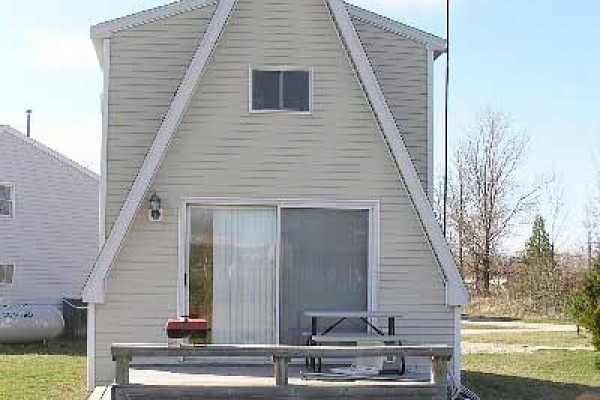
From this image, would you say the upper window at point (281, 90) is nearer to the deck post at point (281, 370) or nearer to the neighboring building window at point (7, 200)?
the deck post at point (281, 370)

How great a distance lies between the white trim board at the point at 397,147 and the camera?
41.2 ft

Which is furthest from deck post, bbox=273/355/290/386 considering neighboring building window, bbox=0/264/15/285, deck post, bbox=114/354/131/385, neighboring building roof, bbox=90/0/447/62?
neighboring building window, bbox=0/264/15/285

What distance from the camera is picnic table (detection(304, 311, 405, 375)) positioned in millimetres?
11539

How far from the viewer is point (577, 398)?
500 inches

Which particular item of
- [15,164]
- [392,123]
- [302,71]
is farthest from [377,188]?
[15,164]

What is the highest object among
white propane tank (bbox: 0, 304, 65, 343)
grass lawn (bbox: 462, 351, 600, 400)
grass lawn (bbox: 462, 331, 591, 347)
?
white propane tank (bbox: 0, 304, 65, 343)

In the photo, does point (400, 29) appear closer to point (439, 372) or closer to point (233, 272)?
point (233, 272)

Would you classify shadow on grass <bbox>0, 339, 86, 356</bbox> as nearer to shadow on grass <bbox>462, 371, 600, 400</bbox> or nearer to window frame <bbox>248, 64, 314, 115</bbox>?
shadow on grass <bbox>462, 371, 600, 400</bbox>

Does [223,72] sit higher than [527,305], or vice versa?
[223,72]

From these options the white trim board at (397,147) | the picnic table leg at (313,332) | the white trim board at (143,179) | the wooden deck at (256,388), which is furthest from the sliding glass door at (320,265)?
the white trim board at (143,179)

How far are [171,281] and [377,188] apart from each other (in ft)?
9.92

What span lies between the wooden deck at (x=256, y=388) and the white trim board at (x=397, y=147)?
2.01 meters

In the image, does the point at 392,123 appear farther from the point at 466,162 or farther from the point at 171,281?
the point at 466,162

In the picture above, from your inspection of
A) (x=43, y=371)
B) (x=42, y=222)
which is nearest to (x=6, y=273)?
(x=42, y=222)
